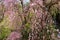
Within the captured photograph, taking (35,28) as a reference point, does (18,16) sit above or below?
above

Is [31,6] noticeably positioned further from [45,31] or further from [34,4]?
[45,31]

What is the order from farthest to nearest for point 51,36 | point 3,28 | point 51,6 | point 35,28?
point 51,6
point 3,28
point 51,36
point 35,28

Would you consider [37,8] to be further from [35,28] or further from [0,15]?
[0,15]

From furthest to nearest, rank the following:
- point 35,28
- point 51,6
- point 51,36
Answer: point 51,6 < point 51,36 < point 35,28

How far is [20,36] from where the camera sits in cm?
263

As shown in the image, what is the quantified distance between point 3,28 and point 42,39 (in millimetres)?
687

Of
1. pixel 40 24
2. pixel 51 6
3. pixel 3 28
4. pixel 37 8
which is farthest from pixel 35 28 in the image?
pixel 51 6

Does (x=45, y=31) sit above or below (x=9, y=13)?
below

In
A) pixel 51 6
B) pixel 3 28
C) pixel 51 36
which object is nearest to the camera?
pixel 51 36

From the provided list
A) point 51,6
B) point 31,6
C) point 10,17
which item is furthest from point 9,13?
point 51,6

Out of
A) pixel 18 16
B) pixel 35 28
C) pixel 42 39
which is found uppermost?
pixel 18 16

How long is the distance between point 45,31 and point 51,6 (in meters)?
1.43

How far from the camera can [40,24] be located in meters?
2.67

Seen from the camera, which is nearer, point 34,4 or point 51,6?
point 34,4
